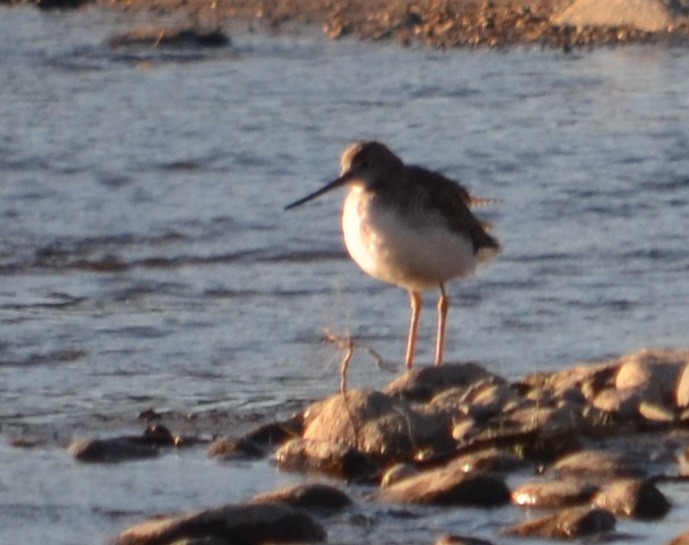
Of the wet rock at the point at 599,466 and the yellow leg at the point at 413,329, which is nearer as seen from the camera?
the wet rock at the point at 599,466

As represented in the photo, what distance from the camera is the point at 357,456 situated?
691cm

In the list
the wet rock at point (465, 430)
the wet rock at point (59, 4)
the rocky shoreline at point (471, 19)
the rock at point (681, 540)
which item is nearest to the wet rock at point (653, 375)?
the wet rock at point (465, 430)

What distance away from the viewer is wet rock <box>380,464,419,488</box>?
6.65 meters

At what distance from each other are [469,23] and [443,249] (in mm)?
12057

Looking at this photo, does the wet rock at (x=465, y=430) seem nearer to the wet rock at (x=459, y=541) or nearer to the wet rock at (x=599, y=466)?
the wet rock at (x=599, y=466)

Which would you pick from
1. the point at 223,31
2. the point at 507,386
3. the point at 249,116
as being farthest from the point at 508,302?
the point at 223,31

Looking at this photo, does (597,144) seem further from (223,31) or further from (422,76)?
(223,31)

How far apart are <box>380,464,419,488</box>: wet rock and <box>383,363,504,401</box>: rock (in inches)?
39.8

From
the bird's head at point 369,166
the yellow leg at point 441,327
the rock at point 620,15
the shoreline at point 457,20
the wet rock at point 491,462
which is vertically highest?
the bird's head at point 369,166

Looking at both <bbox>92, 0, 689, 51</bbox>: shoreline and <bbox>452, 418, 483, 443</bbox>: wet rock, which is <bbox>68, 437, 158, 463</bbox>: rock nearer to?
<bbox>452, 418, 483, 443</bbox>: wet rock

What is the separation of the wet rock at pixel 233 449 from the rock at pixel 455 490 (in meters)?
0.79

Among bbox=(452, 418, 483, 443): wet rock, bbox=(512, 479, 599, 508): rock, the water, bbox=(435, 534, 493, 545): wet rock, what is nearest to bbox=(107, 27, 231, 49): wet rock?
the water

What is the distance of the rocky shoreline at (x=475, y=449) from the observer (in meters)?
6.00

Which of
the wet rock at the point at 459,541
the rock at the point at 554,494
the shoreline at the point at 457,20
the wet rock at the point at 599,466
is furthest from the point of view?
the shoreline at the point at 457,20
